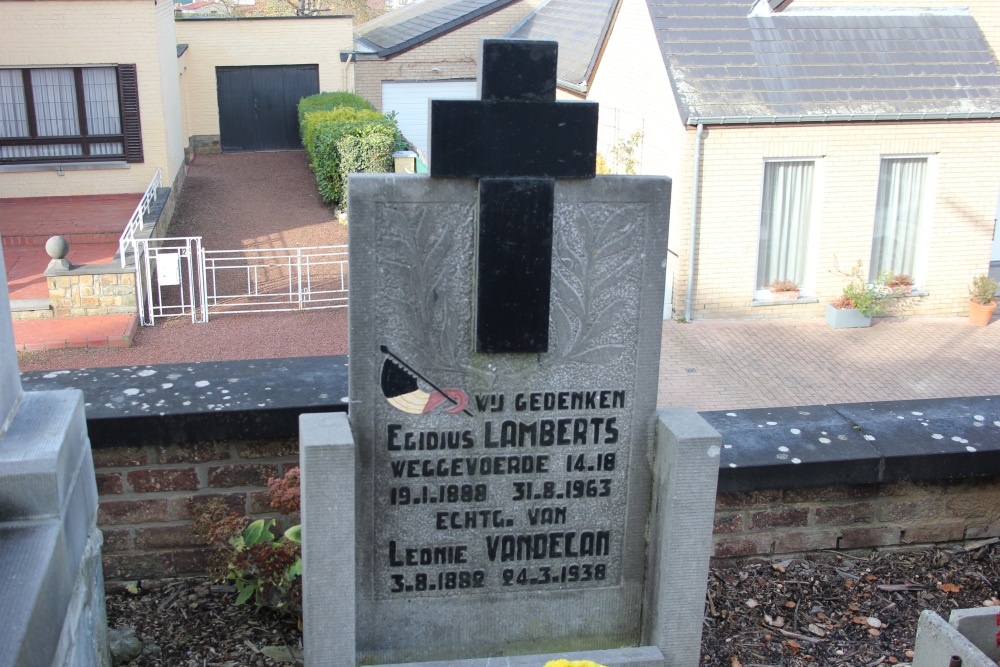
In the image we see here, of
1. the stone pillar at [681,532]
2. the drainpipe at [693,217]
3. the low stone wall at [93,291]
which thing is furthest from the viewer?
the drainpipe at [693,217]

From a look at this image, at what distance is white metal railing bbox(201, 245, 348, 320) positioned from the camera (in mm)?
13602

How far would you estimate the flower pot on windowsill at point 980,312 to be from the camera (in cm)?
1488

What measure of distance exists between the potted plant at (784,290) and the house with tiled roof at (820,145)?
90 millimetres

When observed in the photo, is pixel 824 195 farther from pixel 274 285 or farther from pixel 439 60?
pixel 439 60

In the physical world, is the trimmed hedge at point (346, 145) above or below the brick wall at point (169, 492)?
above

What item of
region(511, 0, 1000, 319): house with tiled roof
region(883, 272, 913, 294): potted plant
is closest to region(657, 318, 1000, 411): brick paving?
region(883, 272, 913, 294): potted plant

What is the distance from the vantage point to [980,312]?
15.0m

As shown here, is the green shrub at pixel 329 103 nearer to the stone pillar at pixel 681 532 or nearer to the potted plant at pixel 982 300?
the potted plant at pixel 982 300

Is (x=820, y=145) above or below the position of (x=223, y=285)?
above

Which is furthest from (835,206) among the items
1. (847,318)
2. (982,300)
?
(982,300)

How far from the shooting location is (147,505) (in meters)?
3.95

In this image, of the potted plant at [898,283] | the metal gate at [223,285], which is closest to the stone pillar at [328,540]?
the metal gate at [223,285]

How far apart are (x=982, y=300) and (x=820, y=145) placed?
3.49 meters

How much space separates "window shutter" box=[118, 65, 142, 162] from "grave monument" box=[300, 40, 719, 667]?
17.2m
